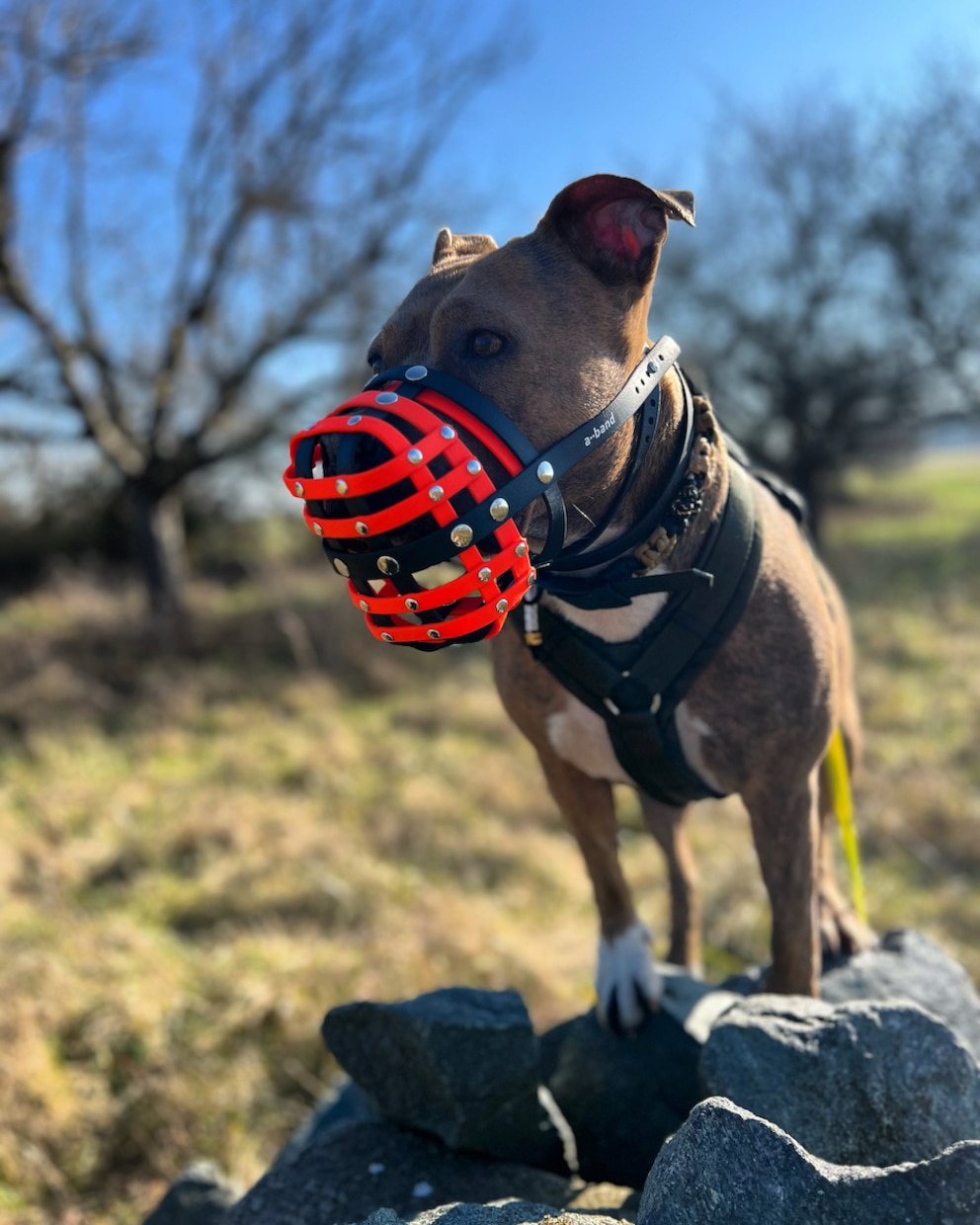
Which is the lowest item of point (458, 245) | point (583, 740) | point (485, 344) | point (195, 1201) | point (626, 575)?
point (195, 1201)

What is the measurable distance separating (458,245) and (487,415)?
0.87 meters

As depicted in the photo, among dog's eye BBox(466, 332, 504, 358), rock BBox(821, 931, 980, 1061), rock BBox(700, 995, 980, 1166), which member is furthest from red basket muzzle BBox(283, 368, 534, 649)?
rock BBox(821, 931, 980, 1061)

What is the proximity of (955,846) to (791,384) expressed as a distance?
12206 mm

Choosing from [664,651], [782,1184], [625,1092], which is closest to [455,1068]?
[625,1092]

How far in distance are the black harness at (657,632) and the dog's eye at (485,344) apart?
50 centimetres

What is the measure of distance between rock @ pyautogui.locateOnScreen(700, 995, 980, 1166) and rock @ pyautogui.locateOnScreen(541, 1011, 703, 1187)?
1.83 ft

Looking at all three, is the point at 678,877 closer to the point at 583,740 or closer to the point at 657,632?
the point at 583,740

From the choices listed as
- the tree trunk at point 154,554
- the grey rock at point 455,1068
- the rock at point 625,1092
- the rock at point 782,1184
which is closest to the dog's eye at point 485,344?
the rock at point 782,1184

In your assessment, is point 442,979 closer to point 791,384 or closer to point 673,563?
point 673,563

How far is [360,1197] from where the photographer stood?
2229 mm

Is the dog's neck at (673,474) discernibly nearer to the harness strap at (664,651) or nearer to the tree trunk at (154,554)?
the harness strap at (664,651)

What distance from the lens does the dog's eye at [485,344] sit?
1757 millimetres

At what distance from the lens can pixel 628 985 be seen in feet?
8.58

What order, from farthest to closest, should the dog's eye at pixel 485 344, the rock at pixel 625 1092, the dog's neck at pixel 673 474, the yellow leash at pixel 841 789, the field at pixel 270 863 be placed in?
1. the field at pixel 270 863
2. the yellow leash at pixel 841 789
3. the rock at pixel 625 1092
4. the dog's neck at pixel 673 474
5. the dog's eye at pixel 485 344
